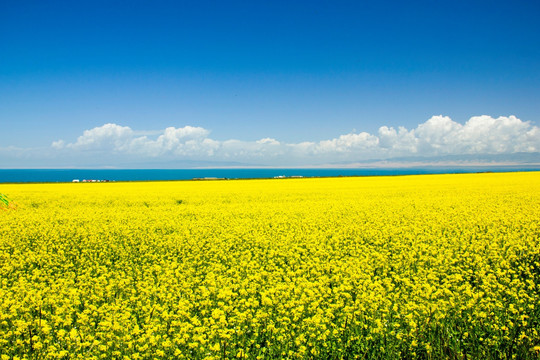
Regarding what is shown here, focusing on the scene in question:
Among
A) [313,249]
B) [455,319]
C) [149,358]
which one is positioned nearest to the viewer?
[149,358]

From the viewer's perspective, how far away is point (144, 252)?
9523 millimetres

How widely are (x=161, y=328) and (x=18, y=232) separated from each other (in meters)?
9.80

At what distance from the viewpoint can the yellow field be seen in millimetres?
4496

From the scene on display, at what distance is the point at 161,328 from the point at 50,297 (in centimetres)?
243

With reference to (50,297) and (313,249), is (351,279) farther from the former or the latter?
(50,297)

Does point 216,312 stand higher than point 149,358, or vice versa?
point 216,312

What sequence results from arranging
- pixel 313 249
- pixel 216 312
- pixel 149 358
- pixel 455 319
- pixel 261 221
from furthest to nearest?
pixel 261 221
pixel 313 249
pixel 455 319
pixel 216 312
pixel 149 358

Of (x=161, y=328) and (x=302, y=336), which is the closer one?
(x=302, y=336)

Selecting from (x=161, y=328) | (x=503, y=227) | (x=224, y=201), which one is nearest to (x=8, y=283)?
(x=161, y=328)

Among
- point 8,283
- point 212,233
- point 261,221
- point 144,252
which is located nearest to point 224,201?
point 261,221

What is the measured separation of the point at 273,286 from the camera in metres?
6.29

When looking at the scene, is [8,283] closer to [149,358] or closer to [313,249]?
[149,358]

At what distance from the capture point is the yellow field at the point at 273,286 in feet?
14.8

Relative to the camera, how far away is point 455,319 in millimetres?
5176
